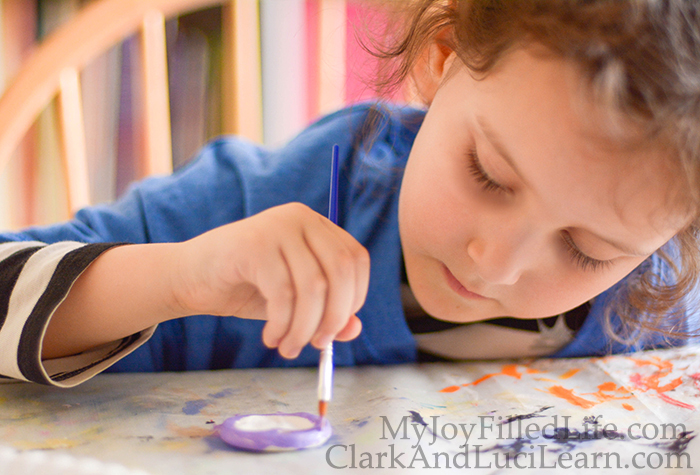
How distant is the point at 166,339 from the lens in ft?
2.04

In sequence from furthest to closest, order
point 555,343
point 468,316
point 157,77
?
point 157,77 → point 555,343 → point 468,316

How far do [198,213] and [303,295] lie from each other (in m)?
0.36

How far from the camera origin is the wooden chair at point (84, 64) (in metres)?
0.86

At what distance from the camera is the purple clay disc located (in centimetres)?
34

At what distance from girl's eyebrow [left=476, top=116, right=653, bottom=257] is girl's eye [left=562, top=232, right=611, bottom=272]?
28 mm

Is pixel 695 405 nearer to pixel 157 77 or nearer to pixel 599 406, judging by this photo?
pixel 599 406

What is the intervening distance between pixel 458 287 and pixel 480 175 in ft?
0.41

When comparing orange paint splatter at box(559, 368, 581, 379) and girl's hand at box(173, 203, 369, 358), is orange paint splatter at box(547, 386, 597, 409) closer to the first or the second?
orange paint splatter at box(559, 368, 581, 379)

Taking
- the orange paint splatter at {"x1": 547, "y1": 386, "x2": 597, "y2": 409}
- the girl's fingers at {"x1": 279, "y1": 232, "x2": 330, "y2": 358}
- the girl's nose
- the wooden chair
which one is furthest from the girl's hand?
the wooden chair

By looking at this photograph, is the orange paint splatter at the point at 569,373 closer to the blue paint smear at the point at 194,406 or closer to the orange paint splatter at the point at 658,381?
the orange paint splatter at the point at 658,381

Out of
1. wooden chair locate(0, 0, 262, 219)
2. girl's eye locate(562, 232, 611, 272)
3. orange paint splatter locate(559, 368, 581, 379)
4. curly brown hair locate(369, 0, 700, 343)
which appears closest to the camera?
curly brown hair locate(369, 0, 700, 343)

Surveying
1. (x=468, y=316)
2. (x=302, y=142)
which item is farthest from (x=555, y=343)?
(x=302, y=142)

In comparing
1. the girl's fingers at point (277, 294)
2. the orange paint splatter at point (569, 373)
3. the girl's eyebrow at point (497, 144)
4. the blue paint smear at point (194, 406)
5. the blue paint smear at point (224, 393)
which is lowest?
the orange paint splatter at point (569, 373)

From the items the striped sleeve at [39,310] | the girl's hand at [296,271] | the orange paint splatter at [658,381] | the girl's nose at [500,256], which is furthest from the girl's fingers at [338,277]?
the orange paint splatter at [658,381]
